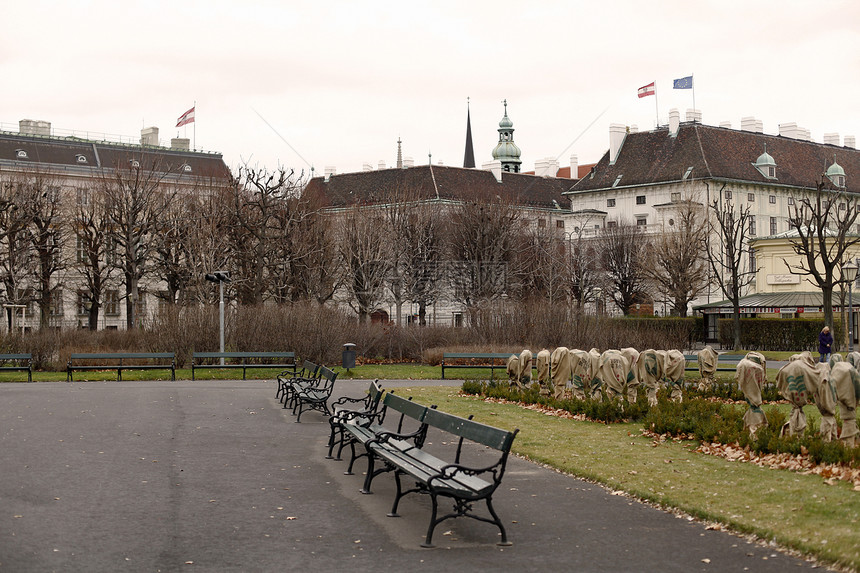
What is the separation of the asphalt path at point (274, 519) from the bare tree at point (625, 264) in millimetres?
53359

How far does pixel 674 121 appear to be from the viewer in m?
83.9

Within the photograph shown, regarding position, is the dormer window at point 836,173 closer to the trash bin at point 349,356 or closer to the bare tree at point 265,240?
the bare tree at point 265,240

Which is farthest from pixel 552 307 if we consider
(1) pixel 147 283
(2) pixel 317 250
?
(1) pixel 147 283

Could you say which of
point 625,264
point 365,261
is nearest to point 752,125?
point 625,264

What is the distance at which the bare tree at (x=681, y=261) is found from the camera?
60844mm

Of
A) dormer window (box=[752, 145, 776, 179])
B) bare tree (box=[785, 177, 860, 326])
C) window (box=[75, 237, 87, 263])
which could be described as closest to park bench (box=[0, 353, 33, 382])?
bare tree (box=[785, 177, 860, 326])

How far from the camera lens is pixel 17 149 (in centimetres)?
7331

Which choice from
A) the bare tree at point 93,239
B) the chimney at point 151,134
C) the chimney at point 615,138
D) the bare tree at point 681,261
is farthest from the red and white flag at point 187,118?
the chimney at point 615,138

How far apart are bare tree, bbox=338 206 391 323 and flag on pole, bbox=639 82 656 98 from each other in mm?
31941

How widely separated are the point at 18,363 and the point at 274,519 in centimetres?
2406

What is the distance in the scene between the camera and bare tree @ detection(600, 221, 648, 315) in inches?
2660

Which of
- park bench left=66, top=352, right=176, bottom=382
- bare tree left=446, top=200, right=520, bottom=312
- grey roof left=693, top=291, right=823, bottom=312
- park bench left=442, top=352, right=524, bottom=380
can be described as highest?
bare tree left=446, top=200, right=520, bottom=312

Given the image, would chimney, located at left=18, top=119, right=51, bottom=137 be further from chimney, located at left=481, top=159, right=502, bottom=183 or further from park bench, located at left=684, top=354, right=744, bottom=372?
park bench, located at left=684, top=354, right=744, bottom=372

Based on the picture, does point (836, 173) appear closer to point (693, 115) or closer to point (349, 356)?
point (693, 115)
